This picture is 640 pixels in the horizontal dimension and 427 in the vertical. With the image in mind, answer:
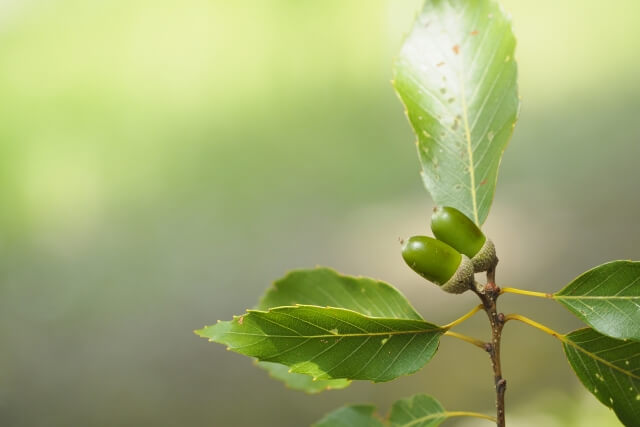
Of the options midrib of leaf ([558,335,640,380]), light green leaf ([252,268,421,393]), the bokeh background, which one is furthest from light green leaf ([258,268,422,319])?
the bokeh background

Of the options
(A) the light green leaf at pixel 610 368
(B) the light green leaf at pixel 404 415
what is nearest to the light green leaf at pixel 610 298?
(A) the light green leaf at pixel 610 368

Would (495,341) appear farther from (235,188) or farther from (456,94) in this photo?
(235,188)

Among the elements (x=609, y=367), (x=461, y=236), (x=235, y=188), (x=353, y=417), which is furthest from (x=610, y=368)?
(x=235, y=188)

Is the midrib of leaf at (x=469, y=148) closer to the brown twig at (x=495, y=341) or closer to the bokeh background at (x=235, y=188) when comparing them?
the brown twig at (x=495, y=341)

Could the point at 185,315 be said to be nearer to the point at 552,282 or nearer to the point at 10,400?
the point at 10,400

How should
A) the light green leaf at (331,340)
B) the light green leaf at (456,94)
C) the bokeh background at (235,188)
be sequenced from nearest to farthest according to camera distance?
1. the light green leaf at (331,340)
2. the light green leaf at (456,94)
3. the bokeh background at (235,188)

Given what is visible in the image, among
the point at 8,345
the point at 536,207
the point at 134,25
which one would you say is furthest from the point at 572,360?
the point at 134,25
